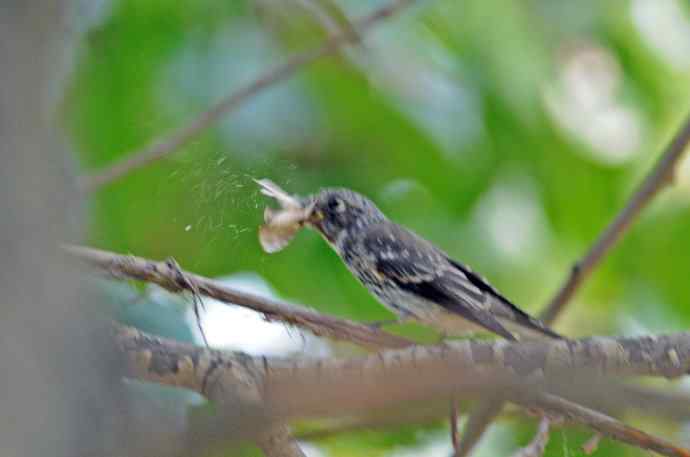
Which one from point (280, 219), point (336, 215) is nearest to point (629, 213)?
point (336, 215)

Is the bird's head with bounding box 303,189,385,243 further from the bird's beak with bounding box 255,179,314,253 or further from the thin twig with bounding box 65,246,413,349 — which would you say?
the thin twig with bounding box 65,246,413,349

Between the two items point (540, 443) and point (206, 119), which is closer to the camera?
point (540, 443)

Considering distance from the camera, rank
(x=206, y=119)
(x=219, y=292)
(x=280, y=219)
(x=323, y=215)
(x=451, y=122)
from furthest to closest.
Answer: (x=451, y=122)
(x=323, y=215)
(x=206, y=119)
(x=280, y=219)
(x=219, y=292)

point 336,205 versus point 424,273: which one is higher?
point 424,273

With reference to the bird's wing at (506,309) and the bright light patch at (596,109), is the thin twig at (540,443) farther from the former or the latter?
the bright light patch at (596,109)

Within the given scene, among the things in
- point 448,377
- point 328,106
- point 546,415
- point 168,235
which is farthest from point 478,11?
point 448,377

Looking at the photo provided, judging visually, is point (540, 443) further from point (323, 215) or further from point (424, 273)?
point (323, 215)

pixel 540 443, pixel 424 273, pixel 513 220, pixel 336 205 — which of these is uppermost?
pixel 540 443

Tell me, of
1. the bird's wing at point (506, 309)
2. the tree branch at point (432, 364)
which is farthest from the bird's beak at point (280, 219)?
the tree branch at point (432, 364)
